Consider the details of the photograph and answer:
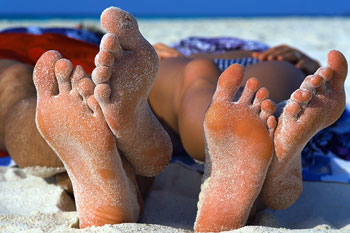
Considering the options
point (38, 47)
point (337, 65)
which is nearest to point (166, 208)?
point (337, 65)

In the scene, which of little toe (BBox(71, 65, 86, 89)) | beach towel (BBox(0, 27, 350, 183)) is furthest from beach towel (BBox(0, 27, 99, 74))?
little toe (BBox(71, 65, 86, 89))

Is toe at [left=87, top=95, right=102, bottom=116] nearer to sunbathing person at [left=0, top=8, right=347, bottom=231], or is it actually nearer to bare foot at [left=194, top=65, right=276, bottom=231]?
sunbathing person at [left=0, top=8, right=347, bottom=231]

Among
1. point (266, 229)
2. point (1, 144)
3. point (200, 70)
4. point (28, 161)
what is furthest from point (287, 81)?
point (1, 144)

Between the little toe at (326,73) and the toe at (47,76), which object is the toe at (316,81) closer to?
the little toe at (326,73)

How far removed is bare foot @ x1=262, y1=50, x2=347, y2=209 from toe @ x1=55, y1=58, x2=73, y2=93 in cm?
38

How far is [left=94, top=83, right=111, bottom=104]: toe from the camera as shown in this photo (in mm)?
737

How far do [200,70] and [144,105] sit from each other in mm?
312

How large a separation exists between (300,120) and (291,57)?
0.76 m

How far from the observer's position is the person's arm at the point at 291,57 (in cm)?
144

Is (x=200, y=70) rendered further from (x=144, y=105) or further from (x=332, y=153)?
(x=332, y=153)

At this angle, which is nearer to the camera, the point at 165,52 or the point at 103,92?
the point at 103,92

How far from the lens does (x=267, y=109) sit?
0.79 metres

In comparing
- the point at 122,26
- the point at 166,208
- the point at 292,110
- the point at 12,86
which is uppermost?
the point at 122,26

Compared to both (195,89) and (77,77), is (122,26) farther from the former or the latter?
(195,89)
